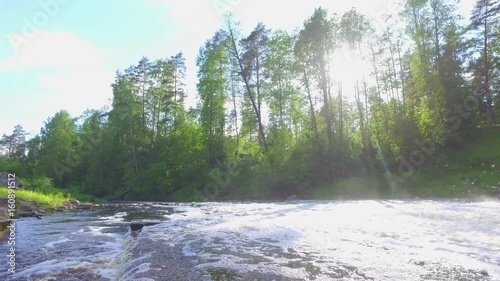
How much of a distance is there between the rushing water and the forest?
62.6 ft

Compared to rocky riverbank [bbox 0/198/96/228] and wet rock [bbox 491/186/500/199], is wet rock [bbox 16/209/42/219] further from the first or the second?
wet rock [bbox 491/186/500/199]

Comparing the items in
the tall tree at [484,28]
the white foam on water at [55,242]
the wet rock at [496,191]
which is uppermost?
the tall tree at [484,28]

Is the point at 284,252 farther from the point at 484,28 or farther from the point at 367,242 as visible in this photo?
the point at 484,28

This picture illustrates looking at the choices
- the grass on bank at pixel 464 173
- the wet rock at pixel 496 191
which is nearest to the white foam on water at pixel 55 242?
the wet rock at pixel 496 191

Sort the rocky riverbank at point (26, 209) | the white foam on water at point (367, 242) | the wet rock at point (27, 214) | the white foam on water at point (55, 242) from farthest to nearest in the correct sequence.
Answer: the wet rock at point (27, 214)
the rocky riverbank at point (26, 209)
the white foam on water at point (55, 242)
the white foam on water at point (367, 242)

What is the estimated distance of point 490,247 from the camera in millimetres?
7012

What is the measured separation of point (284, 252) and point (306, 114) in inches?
1442

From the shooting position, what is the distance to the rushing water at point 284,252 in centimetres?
591

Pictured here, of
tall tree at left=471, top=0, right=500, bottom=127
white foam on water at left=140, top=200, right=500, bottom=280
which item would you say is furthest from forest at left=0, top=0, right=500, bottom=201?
white foam on water at left=140, top=200, right=500, bottom=280

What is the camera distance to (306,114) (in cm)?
4303

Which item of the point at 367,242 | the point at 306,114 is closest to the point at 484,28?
the point at 306,114

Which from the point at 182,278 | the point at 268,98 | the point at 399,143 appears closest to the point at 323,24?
the point at 268,98

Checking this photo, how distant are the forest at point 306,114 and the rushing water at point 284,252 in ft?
62.6

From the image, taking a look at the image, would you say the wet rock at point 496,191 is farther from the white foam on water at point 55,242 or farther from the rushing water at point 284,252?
the white foam on water at point 55,242
